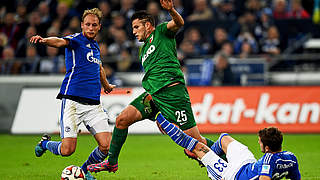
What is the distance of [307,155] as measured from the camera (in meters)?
11.9

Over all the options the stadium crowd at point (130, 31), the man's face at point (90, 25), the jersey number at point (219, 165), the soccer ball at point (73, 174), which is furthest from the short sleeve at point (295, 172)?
the stadium crowd at point (130, 31)

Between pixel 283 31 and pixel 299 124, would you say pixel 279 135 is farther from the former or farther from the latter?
pixel 283 31

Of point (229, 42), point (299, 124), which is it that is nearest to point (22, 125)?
point (229, 42)

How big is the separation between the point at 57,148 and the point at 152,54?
1.99m

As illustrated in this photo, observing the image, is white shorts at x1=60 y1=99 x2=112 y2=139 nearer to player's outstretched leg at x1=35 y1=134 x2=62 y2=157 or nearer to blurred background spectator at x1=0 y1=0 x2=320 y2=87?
player's outstretched leg at x1=35 y1=134 x2=62 y2=157

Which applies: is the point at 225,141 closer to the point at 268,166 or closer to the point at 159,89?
the point at 268,166

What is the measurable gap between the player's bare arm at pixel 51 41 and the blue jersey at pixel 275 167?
3.27 metres

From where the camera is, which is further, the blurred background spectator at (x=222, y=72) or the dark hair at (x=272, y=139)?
the blurred background spectator at (x=222, y=72)

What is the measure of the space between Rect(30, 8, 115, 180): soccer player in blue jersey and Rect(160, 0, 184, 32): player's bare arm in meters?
1.30

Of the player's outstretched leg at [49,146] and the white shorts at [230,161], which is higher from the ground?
the white shorts at [230,161]

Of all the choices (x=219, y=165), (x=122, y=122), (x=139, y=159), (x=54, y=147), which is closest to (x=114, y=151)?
(x=122, y=122)

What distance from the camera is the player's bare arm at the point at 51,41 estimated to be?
7.95 m

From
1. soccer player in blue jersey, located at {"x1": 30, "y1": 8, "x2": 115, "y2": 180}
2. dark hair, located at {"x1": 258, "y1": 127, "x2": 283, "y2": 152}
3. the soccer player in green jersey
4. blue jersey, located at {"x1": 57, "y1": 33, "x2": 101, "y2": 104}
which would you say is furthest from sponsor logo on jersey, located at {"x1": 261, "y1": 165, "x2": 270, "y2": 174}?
blue jersey, located at {"x1": 57, "y1": 33, "x2": 101, "y2": 104}

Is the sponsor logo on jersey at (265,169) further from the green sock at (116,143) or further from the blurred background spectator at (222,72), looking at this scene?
the blurred background spectator at (222,72)
